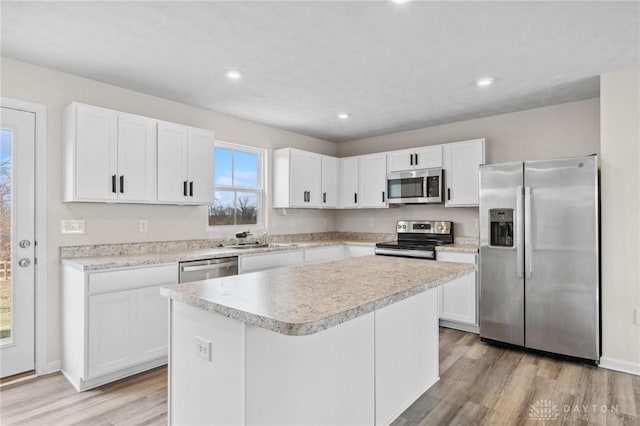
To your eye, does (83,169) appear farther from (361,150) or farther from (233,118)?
(361,150)

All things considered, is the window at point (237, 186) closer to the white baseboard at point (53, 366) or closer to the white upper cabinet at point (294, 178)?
the white upper cabinet at point (294, 178)

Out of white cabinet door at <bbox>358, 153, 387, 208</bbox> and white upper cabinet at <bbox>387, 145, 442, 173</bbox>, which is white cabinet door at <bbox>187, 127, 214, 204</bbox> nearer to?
white cabinet door at <bbox>358, 153, 387, 208</bbox>

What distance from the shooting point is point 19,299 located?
2787mm

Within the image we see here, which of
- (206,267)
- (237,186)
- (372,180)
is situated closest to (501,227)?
(372,180)

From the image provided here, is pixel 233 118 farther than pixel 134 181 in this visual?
Yes

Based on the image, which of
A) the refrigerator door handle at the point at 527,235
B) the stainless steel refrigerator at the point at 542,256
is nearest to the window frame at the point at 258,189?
the stainless steel refrigerator at the point at 542,256

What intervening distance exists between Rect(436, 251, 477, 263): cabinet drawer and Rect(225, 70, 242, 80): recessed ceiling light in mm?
2811

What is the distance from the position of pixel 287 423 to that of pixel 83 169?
8.26 ft

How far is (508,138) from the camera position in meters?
4.24

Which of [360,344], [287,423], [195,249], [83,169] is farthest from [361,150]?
[287,423]

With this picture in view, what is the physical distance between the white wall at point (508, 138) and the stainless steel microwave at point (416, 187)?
1.21 feet

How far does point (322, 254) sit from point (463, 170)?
1.99 meters

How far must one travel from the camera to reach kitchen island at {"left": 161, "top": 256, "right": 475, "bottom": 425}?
1.35 m

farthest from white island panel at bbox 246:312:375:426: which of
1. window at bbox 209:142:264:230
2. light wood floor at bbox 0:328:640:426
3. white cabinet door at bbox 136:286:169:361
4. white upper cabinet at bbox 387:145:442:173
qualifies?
white upper cabinet at bbox 387:145:442:173
